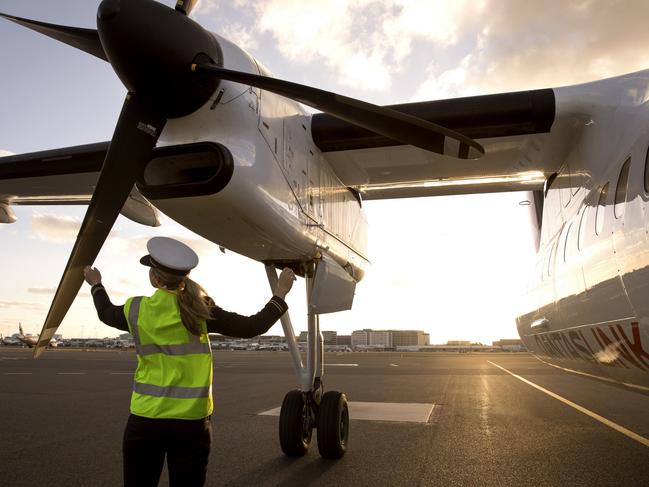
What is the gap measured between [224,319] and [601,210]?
3.25 meters

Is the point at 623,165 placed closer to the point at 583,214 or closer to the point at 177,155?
the point at 583,214

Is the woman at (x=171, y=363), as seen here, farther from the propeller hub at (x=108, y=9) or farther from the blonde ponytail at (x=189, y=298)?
the propeller hub at (x=108, y=9)

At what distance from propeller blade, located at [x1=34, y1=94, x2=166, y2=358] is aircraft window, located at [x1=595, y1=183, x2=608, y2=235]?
352 cm

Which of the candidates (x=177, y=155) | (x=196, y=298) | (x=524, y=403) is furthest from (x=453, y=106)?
(x=524, y=403)

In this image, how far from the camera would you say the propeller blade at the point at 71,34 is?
3.90 meters

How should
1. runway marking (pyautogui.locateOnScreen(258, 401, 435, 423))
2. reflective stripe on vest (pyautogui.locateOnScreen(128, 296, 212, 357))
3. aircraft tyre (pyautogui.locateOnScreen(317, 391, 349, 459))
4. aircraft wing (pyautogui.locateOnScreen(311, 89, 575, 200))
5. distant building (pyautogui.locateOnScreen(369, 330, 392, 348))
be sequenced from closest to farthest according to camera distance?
1. reflective stripe on vest (pyautogui.locateOnScreen(128, 296, 212, 357))
2. aircraft wing (pyautogui.locateOnScreen(311, 89, 575, 200))
3. aircraft tyre (pyautogui.locateOnScreen(317, 391, 349, 459))
4. runway marking (pyautogui.locateOnScreen(258, 401, 435, 423))
5. distant building (pyautogui.locateOnScreen(369, 330, 392, 348))

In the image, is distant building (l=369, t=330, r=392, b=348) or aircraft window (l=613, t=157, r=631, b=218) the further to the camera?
distant building (l=369, t=330, r=392, b=348)

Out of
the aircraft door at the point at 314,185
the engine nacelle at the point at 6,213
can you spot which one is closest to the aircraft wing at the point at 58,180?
the engine nacelle at the point at 6,213

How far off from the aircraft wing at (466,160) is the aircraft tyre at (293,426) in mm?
2648

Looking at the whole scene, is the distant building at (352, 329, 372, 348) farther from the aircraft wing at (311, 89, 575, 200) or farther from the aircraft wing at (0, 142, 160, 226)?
the aircraft wing at (0, 142, 160, 226)

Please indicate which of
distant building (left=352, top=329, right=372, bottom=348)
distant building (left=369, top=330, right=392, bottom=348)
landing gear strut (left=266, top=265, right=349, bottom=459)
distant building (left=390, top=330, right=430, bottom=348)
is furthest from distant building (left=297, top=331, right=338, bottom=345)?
distant building (left=390, top=330, right=430, bottom=348)

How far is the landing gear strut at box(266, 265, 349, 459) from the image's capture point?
17.8 feet

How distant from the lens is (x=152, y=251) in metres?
2.64

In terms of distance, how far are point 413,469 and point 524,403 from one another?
6642 millimetres
